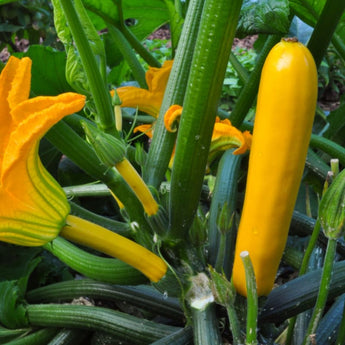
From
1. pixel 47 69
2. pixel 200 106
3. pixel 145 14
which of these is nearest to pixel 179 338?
pixel 200 106

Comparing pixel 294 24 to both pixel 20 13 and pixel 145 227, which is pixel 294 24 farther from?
pixel 20 13

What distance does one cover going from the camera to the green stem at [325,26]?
3.04 ft

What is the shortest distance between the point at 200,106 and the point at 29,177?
251mm

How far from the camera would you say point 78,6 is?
2.75 feet

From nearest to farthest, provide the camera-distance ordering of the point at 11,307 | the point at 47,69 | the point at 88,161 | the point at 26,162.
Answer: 1. the point at 26,162
2. the point at 88,161
3. the point at 11,307
4. the point at 47,69

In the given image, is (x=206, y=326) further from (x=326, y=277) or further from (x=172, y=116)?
(x=172, y=116)

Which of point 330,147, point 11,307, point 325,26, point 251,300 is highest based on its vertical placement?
point 325,26

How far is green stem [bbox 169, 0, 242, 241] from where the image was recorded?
706mm

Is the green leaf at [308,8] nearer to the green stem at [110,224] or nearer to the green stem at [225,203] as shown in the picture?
the green stem at [225,203]

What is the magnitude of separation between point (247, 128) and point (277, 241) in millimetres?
659

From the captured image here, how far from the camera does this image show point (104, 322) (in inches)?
38.2

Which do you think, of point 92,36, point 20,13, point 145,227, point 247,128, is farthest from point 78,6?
point 20,13

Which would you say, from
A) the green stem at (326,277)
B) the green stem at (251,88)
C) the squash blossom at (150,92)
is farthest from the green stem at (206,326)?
the green stem at (251,88)

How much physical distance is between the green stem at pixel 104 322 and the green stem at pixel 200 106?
0.19m
